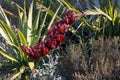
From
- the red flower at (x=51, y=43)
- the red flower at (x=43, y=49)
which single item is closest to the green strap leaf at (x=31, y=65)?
the red flower at (x=43, y=49)

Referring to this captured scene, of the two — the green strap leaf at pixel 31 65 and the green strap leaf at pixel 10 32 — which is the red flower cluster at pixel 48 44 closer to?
the green strap leaf at pixel 31 65

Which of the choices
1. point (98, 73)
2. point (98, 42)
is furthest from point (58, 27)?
point (98, 73)

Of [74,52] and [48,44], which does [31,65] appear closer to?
[48,44]

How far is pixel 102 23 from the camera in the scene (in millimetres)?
4684

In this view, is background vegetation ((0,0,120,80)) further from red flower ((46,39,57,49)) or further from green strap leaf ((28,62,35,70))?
red flower ((46,39,57,49))

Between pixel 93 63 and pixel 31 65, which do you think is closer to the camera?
pixel 93 63

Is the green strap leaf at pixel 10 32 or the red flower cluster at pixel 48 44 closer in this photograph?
the red flower cluster at pixel 48 44

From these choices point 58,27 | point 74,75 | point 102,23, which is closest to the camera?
point 74,75

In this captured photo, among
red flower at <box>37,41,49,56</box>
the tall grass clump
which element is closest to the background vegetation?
the tall grass clump

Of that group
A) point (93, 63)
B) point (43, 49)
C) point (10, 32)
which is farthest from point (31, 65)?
point (93, 63)

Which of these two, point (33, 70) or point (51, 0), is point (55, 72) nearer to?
point (33, 70)

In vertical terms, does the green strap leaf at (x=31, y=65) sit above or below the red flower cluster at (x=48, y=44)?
below

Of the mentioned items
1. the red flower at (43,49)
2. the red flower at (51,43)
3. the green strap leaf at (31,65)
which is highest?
the red flower at (51,43)

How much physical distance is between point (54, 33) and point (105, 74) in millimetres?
779
